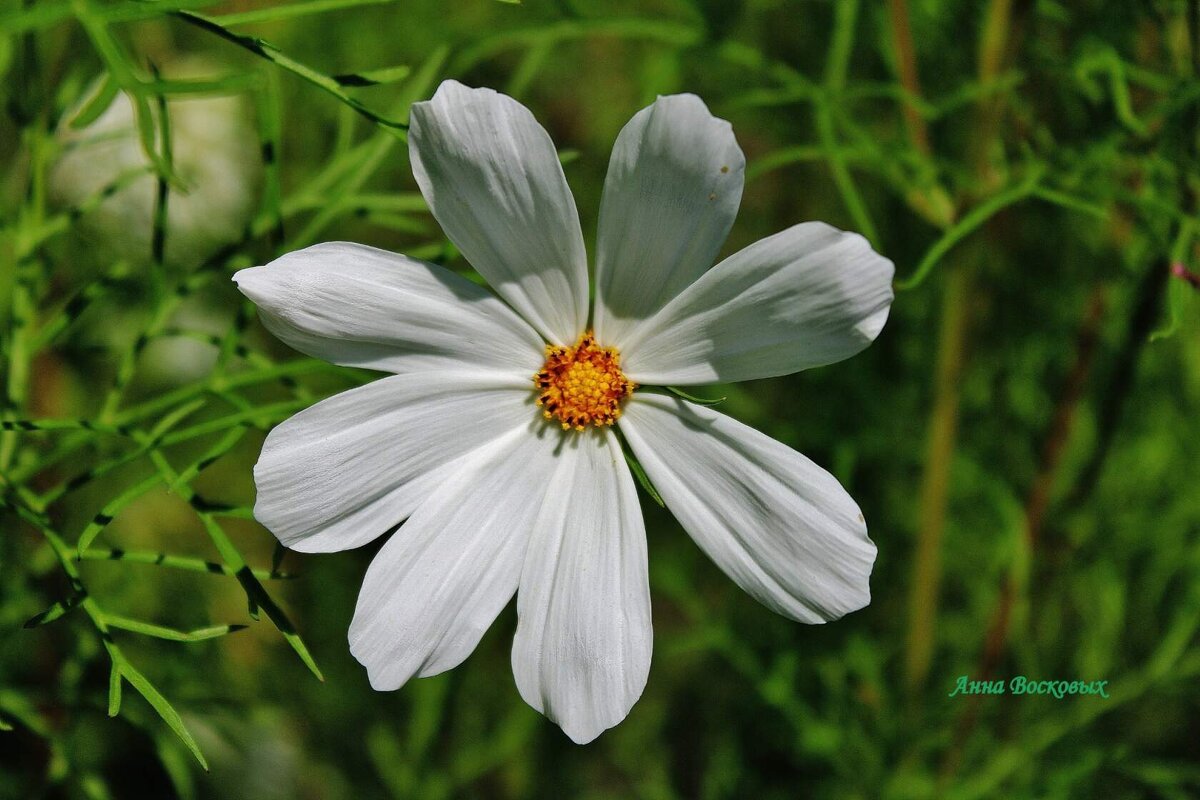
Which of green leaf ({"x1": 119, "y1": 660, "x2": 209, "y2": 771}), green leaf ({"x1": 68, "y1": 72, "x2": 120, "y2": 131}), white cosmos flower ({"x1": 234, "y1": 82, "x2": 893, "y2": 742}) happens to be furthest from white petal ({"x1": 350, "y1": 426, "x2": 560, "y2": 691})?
green leaf ({"x1": 68, "y1": 72, "x2": 120, "y2": 131})

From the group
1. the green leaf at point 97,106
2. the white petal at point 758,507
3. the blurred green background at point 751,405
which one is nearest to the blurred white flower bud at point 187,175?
the blurred green background at point 751,405

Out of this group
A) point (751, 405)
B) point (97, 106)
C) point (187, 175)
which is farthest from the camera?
point (187, 175)

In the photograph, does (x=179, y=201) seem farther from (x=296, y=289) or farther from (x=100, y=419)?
(x=296, y=289)

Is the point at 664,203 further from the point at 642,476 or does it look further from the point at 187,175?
the point at 187,175

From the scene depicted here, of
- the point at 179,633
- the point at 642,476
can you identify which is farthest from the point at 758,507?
the point at 179,633

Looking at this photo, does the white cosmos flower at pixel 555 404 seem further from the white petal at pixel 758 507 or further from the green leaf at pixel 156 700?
the green leaf at pixel 156 700

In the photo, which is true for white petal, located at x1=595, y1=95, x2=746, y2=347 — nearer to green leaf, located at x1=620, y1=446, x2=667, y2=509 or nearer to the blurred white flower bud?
green leaf, located at x1=620, y1=446, x2=667, y2=509

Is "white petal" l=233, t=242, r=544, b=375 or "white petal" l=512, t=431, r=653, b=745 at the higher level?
"white petal" l=233, t=242, r=544, b=375

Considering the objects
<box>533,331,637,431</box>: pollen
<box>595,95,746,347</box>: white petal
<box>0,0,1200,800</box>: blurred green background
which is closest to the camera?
<box>595,95,746,347</box>: white petal
